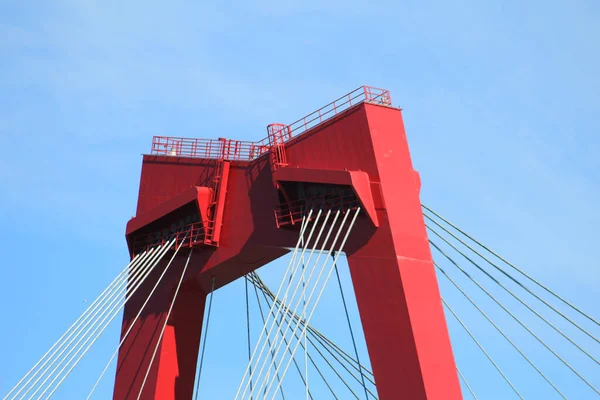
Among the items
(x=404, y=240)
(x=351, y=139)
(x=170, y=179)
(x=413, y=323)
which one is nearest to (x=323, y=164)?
(x=351, y=139)

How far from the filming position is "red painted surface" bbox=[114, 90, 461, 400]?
24.6 metres

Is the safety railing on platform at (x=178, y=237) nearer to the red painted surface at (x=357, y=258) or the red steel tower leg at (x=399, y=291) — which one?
the red painted surface at (x=357, y=258)

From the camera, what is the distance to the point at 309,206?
28.2m

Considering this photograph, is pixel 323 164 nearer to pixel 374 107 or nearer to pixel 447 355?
pixel 374 107

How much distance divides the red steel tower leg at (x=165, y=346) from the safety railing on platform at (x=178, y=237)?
87 centimetres

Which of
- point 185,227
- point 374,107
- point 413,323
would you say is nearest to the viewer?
point 413,323

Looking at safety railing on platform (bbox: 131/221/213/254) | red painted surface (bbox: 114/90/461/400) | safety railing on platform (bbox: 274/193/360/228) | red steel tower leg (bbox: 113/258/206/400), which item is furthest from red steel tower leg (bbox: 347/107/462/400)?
red steel tower leg (bbox: 113/258/206/400)

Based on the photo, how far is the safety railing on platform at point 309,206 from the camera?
26688mm

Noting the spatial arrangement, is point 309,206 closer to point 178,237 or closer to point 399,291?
point 399,291

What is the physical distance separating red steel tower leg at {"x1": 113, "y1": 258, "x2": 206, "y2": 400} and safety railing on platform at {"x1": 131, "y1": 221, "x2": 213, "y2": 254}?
2.86 ft

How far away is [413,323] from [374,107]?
20.3 feet

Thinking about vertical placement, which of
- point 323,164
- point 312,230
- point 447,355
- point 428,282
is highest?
point 323,164

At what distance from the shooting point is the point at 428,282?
2545 cm

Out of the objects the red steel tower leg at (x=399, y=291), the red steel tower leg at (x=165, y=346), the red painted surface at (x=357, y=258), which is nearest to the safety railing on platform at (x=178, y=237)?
the red painted surface at (x=357, y=258)
